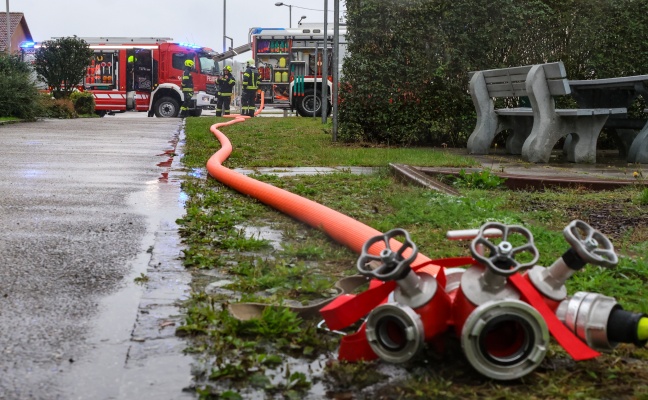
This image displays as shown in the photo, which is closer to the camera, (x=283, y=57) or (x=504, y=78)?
(x=504, y=78)

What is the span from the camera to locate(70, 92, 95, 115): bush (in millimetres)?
34938

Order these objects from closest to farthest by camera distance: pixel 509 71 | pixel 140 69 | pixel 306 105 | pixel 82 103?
pixel 509 71 → pixel 306 105 → pixel 82 103 → pixel 140 69

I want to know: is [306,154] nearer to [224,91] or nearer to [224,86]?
[224,86]

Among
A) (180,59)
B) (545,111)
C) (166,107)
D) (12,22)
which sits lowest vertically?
(166,107)

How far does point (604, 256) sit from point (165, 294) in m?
1.78

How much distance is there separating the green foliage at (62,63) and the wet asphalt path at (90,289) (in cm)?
2715

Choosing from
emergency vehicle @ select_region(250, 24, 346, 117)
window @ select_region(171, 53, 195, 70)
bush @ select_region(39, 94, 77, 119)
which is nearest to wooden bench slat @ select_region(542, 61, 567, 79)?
bush @ select_region(39, 94, 77, 119)

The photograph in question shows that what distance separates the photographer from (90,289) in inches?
159

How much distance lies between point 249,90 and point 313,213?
1118 inches

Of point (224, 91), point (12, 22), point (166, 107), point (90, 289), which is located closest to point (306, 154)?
point (90, 289)

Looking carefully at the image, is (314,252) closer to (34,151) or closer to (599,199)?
(599,199)

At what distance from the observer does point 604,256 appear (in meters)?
2.93


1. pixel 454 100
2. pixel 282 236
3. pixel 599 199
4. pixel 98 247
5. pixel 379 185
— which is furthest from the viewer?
pixel 454 100

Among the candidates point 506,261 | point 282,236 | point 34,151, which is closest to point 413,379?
point 506,261
